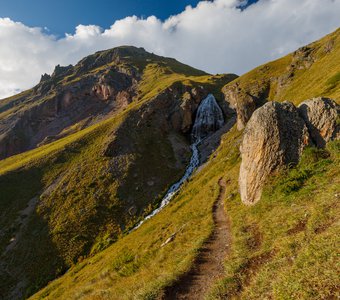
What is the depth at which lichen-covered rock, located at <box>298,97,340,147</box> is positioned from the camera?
22875mm

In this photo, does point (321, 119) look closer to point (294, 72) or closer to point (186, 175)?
point (186, 175)

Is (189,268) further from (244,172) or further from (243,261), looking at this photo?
(244,172)

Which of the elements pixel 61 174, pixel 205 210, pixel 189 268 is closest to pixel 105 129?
pixel 61 174

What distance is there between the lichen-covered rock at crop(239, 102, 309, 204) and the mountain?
0.19 metres

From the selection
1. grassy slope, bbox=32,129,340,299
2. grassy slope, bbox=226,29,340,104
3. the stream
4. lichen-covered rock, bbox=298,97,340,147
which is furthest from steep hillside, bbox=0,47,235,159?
grassy slope, bbox=32,129,340,299

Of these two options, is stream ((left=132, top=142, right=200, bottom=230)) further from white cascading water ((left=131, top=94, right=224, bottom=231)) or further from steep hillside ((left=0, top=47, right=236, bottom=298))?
white cascading water ((left=131, top=94, right=224, bottom=231))

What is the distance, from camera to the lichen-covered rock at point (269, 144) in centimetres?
2225

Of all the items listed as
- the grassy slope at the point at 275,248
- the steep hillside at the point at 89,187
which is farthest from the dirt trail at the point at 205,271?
the steep hillside at the point at 89,187

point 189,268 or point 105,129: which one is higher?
point 105,129

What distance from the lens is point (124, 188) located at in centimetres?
6538

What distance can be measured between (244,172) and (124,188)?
45.5 meters

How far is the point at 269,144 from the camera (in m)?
23.0

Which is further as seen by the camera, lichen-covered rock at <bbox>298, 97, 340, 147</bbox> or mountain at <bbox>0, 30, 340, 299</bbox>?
lichen-covered rock at <bbox>298, 97, 340, 147</bbox>

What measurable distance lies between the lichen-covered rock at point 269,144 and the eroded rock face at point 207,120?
74167 millimetres
